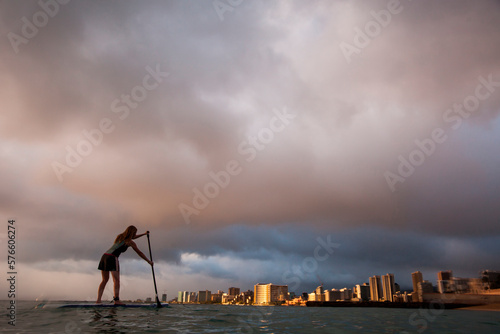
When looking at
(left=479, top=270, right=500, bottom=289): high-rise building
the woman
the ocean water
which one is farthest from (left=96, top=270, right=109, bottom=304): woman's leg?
(left=479, top=270, right=500, bottom=289): high-rise building

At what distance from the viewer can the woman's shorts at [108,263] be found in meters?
14.6

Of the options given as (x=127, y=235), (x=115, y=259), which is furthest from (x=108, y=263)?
(x=127, y=235)

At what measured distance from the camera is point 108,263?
14.7 metres

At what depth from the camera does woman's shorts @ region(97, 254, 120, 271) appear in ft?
47.9

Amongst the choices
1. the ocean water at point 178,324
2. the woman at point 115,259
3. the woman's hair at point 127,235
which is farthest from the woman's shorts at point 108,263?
the ocean water at point 178,324

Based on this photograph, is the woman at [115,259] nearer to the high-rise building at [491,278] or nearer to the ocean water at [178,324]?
the ocean water at [178,324]

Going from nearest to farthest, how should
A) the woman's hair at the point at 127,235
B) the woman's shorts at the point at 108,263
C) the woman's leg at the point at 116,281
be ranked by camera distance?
the woman's shorts at the point at 108,263 < the woman's leg at the point at 116,281 < the woman's hair at the point at 127,235

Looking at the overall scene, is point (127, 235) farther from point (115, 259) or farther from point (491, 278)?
point (491, 278)

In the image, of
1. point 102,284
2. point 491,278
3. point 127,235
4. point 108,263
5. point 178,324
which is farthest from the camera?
point 491,278

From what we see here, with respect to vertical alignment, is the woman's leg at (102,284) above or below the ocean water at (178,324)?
above

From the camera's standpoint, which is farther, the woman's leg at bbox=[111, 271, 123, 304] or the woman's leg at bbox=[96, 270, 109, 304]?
the woman's leg at bbox=[111, 271, 123, 304]

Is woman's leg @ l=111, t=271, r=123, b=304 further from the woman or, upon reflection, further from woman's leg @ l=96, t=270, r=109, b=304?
woman's leg @ l=96, t=270, r=109, b=304

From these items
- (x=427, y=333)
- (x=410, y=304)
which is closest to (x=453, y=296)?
(x=410, y=304)

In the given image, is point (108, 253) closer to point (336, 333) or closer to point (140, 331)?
point (140, 331)
